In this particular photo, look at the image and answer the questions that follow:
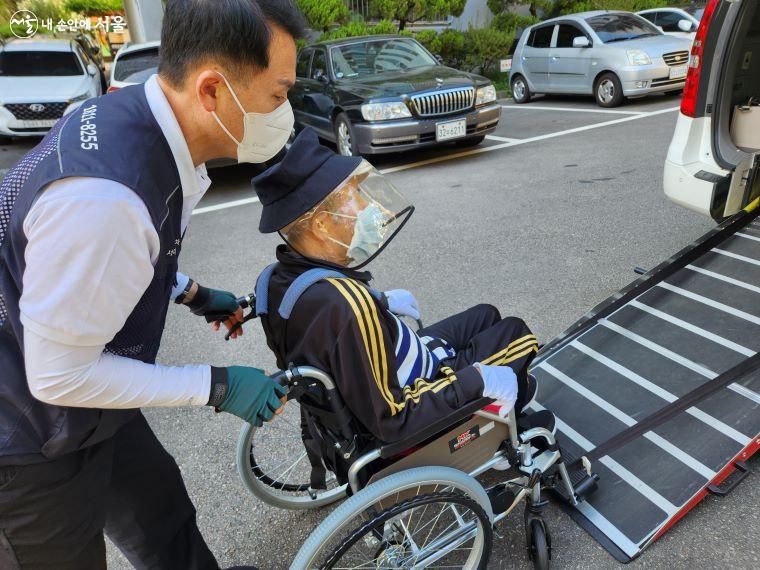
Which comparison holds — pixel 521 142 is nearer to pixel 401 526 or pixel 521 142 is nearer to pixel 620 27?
pixel 620 27

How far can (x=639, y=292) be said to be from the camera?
2.97m

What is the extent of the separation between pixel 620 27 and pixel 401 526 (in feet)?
33.4

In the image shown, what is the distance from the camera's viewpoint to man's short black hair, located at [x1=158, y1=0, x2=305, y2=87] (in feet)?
3.79

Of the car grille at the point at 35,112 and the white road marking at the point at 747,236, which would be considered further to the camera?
the car grille at the point at 35,112

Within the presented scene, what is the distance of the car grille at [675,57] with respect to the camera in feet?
28.9

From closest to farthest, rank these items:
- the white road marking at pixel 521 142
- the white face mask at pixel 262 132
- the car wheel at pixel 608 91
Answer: the white face mask at pixel 262 132
the white road marking at pixel 521 142
the car wheel at pixel 608 91

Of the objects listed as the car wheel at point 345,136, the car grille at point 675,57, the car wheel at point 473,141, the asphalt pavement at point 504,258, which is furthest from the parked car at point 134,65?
the car grille at point 675,57

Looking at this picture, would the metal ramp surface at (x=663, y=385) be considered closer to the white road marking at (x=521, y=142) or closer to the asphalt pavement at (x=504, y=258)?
the asphalt pavement at (x=504, y=258)

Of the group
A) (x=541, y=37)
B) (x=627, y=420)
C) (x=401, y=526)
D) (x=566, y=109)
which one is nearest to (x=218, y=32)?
(x=401, y=526)

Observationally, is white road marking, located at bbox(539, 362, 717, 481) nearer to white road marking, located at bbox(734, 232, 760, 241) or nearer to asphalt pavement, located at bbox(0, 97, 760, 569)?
asphalt pavement, located at bbox(0, 97, 760, 569)

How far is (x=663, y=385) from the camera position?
8.05ft

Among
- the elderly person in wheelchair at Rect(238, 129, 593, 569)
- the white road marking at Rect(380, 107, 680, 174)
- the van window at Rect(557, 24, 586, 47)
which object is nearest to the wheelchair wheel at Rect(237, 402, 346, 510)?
the elderly person in wheelchair at Rect(238, 129, 593, 569)

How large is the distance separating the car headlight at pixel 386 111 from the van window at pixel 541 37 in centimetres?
502

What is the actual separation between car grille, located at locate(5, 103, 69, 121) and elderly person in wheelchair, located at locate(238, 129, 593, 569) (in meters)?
9.24
